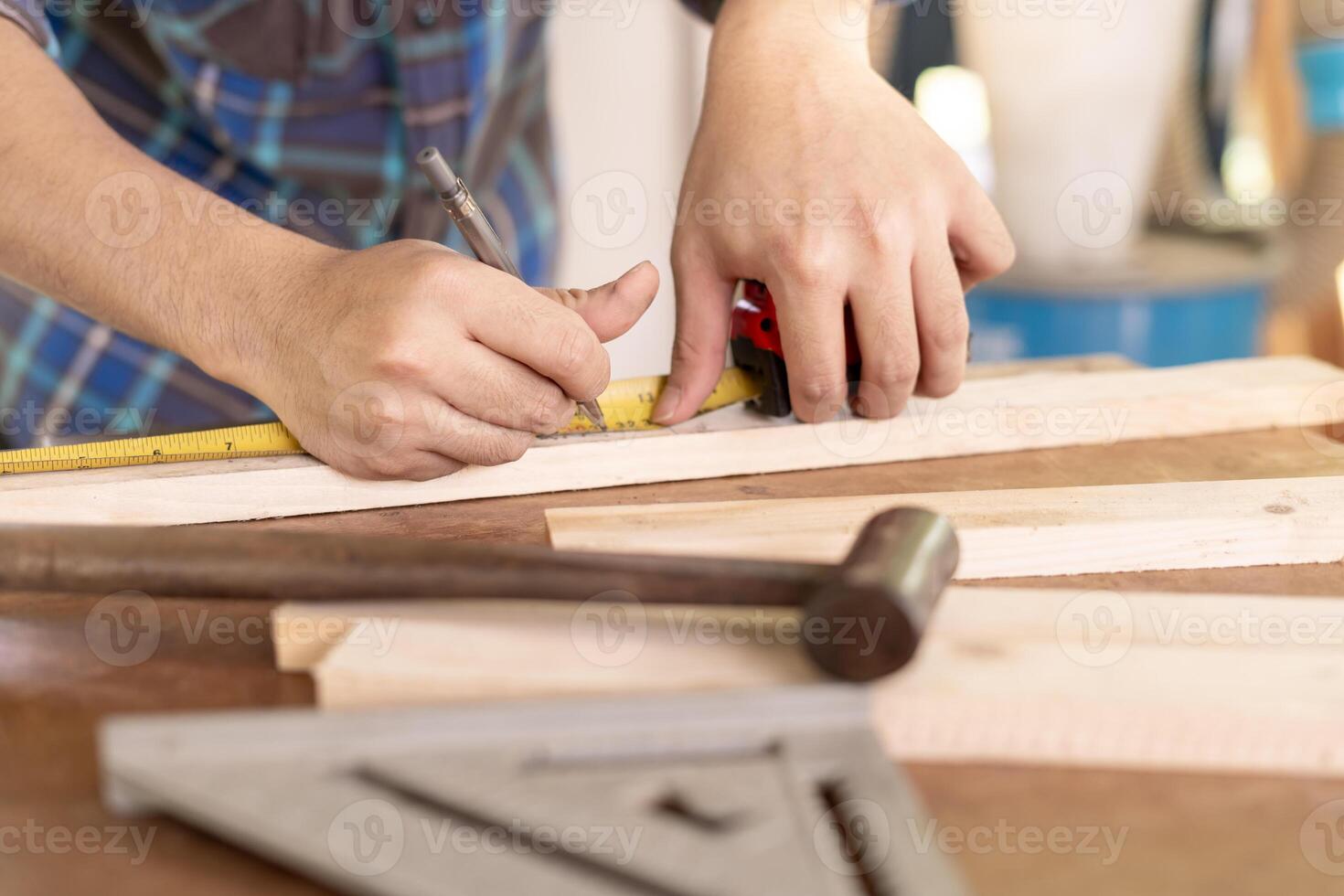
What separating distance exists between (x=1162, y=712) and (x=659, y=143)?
109 inches

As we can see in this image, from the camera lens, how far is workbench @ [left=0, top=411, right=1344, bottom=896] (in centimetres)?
64

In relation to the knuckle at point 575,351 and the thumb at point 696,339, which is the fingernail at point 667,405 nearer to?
the thumb at point 696,339

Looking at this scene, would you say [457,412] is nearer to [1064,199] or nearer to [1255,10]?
[1064,199]

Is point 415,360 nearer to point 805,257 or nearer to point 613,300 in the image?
point 613,300

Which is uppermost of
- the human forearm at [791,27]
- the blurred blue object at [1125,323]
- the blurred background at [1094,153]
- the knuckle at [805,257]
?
the human forearm at [791,27]

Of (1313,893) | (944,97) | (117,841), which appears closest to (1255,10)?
(944,97)

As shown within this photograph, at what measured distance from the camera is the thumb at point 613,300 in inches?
48.0

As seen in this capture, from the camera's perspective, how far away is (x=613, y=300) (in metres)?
1.22

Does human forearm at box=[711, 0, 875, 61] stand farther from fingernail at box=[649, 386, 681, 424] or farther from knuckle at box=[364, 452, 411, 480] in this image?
knuckle at box=[364, 452, 411, 480]

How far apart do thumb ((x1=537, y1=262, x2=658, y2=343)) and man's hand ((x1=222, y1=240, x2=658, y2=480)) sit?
0.02 m

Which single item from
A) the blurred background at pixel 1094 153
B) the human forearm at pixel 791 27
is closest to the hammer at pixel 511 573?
the human forearm at pixel 791 27

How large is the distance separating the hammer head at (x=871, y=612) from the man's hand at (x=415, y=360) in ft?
1.57

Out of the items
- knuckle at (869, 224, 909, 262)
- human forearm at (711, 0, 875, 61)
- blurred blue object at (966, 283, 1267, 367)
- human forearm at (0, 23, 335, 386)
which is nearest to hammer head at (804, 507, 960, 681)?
knuckle at (869, 224, 909, 262)

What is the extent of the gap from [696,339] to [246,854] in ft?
2.73
